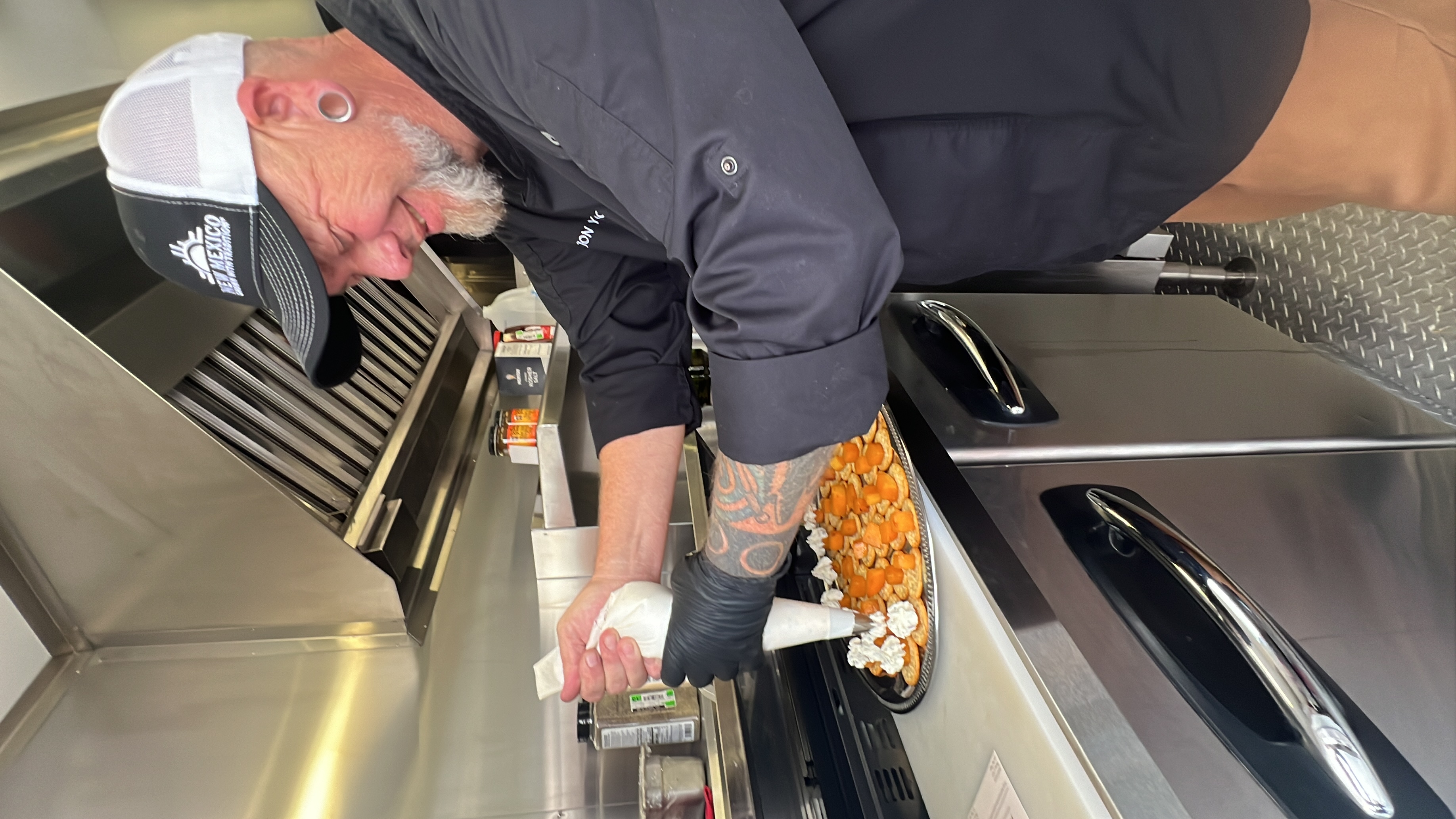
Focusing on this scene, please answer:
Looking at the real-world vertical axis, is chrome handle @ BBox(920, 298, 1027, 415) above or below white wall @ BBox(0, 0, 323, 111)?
below

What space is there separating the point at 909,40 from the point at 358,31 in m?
0.56

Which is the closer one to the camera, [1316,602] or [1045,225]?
[1316,602]

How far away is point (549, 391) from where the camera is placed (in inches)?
43.3

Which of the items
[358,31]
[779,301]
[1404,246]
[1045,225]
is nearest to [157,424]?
[358,31]

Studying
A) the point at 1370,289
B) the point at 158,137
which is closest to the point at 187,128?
the point at 158,137

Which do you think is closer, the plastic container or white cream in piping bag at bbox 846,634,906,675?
white cream in piping bag at bbox 846,634,906,675

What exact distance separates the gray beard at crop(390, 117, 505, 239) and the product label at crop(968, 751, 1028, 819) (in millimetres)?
851

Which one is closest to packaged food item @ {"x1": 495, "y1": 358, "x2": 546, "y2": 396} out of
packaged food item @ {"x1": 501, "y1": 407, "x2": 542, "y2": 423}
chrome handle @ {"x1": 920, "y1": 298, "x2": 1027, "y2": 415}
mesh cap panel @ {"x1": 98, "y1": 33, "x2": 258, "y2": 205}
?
packaged food item @ {"x1": 501, "y1": 407, "x2": 542, "y2": 423}

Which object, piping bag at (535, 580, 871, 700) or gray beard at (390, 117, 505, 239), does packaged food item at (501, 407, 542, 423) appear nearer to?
gray beard at (390, 117, 505, 239)

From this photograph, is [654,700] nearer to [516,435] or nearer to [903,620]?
[903,620]

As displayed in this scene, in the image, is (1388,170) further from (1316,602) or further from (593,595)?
(593,595)

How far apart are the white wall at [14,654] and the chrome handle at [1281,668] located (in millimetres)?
1609

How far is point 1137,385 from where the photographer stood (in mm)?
851

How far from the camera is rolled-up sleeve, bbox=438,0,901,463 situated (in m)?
0.53
